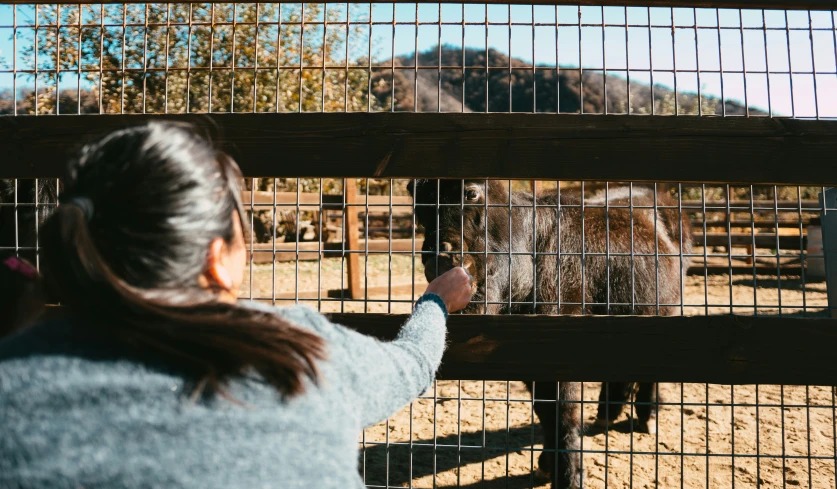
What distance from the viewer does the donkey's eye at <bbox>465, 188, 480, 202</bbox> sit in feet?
11.9

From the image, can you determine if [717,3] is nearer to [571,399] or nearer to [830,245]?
[830,245]

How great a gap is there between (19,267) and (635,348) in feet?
6.59

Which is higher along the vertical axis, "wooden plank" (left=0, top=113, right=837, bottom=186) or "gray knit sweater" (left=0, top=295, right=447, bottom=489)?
"wooden plank" (left=0, top=113, right=837, bottom=186)

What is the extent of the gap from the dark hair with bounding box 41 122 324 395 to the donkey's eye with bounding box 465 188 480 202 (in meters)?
2.57

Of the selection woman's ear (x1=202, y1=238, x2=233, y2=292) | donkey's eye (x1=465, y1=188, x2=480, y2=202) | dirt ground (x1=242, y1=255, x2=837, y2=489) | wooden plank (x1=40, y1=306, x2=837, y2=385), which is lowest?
dirt ground (x1=242, y1=255, x2=837, y2=489)

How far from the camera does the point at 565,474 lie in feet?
12.2

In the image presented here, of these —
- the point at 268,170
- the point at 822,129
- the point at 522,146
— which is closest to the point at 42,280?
the point at 268,170

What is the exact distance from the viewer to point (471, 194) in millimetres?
3654

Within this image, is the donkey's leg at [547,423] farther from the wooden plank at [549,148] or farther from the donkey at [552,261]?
the wooden plank at [549,148]

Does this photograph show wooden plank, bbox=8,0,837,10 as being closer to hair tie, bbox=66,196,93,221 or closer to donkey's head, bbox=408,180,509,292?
donkey's head, bbox=408,180,509,292

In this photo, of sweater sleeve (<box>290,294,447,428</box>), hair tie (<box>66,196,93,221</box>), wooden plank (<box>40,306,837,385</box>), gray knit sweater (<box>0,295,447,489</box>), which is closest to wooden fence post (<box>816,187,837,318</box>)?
wooden plank (<box>40,306,837,385</box>)

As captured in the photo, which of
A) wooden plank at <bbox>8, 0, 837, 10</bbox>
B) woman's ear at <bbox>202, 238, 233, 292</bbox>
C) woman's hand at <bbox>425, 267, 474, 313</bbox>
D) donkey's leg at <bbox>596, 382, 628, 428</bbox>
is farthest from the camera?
donkey's leg at <bbox>596, 382, 628, 428</bbox>

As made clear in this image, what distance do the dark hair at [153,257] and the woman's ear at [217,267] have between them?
2cm

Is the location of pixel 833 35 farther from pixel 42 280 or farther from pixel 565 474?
pixel 42 280
